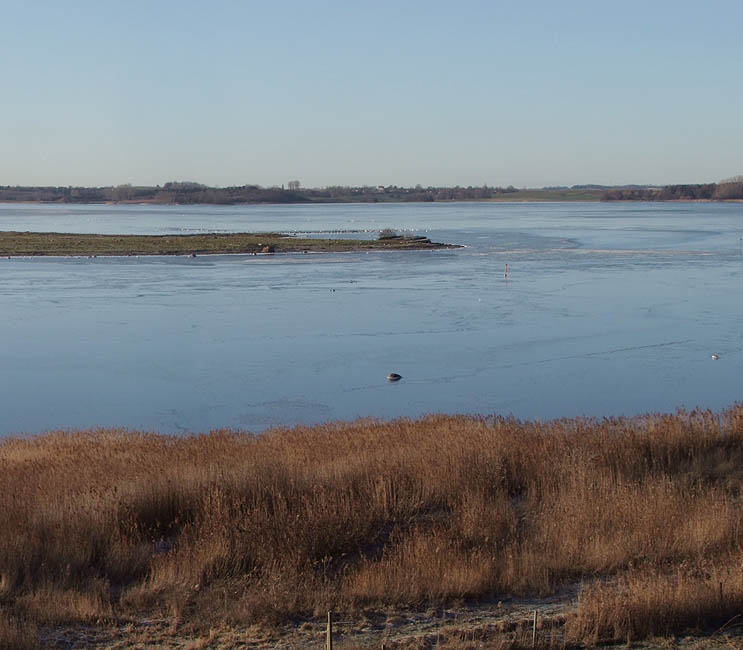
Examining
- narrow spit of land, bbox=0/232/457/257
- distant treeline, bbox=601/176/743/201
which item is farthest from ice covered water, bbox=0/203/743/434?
distant treeline, bbox=601/176/743/201

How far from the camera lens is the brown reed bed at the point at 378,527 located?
17.6 feet

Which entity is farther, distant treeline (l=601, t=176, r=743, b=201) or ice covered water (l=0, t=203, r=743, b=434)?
distant treeline (l=601, t=176, r=743, b=201)

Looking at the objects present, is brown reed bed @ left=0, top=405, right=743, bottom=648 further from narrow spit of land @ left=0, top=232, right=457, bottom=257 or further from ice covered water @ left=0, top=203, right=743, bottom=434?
narrow spit of land @ left=0, top=232, right=457, bottom=257

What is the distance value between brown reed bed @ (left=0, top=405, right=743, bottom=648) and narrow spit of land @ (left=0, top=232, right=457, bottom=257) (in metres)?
32.3

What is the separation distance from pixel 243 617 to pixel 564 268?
1067 inches

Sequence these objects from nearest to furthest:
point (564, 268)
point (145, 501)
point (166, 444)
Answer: point (145, 501), point (166, 444), point (564, 268)

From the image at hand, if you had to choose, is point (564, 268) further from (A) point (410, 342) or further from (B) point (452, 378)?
(B) point (452, 378)

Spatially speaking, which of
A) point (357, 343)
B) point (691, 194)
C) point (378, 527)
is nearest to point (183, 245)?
point (357, 343)

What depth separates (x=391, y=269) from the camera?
106 ft

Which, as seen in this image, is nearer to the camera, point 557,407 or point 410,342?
point 557,407

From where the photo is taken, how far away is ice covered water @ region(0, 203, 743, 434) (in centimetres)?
1243

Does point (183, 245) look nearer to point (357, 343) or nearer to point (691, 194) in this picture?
point (357, 343)

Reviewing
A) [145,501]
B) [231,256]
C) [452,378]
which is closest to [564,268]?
[231,256]

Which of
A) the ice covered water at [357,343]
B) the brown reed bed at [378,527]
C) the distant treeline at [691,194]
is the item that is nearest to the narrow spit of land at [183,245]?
the ice covered water at [357,343]
